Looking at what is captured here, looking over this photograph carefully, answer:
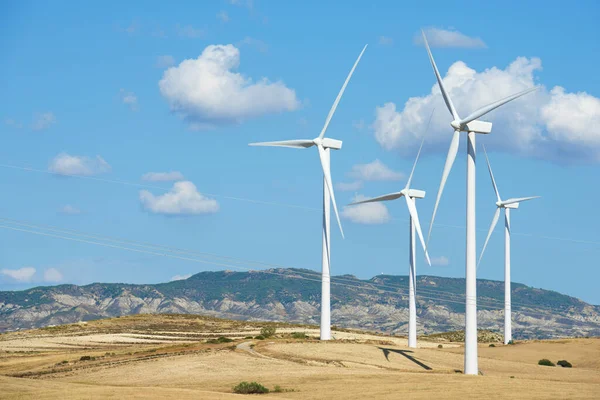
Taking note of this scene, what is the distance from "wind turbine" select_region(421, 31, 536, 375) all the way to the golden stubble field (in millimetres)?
2737

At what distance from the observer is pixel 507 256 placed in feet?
438

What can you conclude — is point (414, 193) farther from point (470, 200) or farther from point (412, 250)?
point (470, 200)

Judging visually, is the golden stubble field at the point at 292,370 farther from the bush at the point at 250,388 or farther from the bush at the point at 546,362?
the bush at the point at 546,362

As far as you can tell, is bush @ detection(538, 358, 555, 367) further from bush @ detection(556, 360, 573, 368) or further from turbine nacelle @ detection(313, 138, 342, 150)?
turbine nacelle @ detection(313, 138, 342, 150)

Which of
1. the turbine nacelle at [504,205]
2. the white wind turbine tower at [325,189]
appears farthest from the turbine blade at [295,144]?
the turbine nacelle at [504,205]

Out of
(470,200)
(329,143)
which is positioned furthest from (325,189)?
(470,200)

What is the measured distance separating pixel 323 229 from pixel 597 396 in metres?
46.6

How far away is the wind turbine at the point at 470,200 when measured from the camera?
3140 inches

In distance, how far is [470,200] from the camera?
267 ft

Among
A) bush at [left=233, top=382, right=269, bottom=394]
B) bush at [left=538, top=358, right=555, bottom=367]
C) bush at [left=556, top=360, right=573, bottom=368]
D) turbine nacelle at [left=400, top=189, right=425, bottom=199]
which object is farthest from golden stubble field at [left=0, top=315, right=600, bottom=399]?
turbine nacelle at [left=400, top=189, right=425, bottom=199]

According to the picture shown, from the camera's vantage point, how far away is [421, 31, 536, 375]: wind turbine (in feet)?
262

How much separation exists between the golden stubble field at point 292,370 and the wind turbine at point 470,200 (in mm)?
2737

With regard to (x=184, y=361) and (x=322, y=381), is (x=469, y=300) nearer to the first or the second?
(x=322, y=381)

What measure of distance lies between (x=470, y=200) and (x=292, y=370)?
67.7 ft
